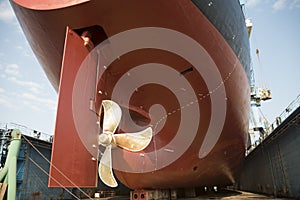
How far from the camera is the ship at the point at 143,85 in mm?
3965

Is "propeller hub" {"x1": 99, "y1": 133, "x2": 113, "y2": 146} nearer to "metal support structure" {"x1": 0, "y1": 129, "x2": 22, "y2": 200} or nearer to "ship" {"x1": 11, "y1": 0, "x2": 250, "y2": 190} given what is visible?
"ship" {"x1": 11, "y1": 0, "x2": 250, "y2": 190}

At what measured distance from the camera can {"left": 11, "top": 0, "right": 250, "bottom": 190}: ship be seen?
13.0 feet

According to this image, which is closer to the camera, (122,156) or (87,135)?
(87,135)

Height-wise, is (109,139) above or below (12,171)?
above

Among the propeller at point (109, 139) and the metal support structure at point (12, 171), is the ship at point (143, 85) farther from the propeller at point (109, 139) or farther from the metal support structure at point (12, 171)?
the metal support structure at point (12, 171)

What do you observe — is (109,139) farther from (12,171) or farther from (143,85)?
(12,171)

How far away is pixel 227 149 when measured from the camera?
24.5 ft

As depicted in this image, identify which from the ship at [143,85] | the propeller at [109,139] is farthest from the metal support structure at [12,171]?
the propeller at [109,139]

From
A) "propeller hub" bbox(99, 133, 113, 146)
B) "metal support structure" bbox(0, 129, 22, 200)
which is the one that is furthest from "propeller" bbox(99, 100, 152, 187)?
"metal support structure" bbox(0, 129, 22, 200)

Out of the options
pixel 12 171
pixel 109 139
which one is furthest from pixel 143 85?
pixel 12 171

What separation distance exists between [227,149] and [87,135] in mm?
4999

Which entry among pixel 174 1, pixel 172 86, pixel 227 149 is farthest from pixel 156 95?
pixel 227 149

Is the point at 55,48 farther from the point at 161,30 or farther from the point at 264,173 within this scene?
the point at 264,173

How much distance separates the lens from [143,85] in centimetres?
570
